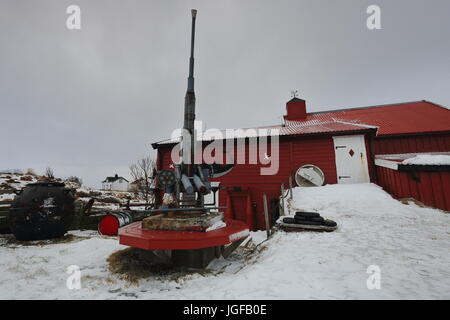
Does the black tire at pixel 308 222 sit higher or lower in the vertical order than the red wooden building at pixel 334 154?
lower

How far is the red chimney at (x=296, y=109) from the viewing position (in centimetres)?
1770

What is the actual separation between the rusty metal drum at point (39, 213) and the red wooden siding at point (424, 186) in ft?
44.9

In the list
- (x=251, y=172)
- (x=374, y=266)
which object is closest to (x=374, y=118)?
(x=251, y=172)

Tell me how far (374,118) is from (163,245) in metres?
18.9

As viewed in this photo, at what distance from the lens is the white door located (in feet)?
35.2

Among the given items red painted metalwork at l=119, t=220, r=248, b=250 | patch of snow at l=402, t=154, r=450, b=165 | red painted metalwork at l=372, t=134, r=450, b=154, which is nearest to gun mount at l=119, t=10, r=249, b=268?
red painted metalwork at l=119, t=220, r=248, b=250

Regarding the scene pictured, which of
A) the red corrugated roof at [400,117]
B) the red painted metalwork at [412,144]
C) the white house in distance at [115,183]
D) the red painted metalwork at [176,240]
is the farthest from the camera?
the white house in distance at [115,183]

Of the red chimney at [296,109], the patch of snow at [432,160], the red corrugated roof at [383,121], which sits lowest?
the patch of snow at [432,160]

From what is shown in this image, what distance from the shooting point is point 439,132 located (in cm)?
1306

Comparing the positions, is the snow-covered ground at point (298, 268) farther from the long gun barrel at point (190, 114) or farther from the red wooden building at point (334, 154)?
the red wooden building at point (334, 154)

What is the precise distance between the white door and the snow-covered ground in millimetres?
4210

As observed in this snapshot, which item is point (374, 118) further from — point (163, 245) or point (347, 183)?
point (163, 245)

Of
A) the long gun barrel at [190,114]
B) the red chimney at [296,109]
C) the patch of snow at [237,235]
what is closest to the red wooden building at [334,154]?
the red chimney at [296,109]

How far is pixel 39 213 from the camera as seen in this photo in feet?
22.8
